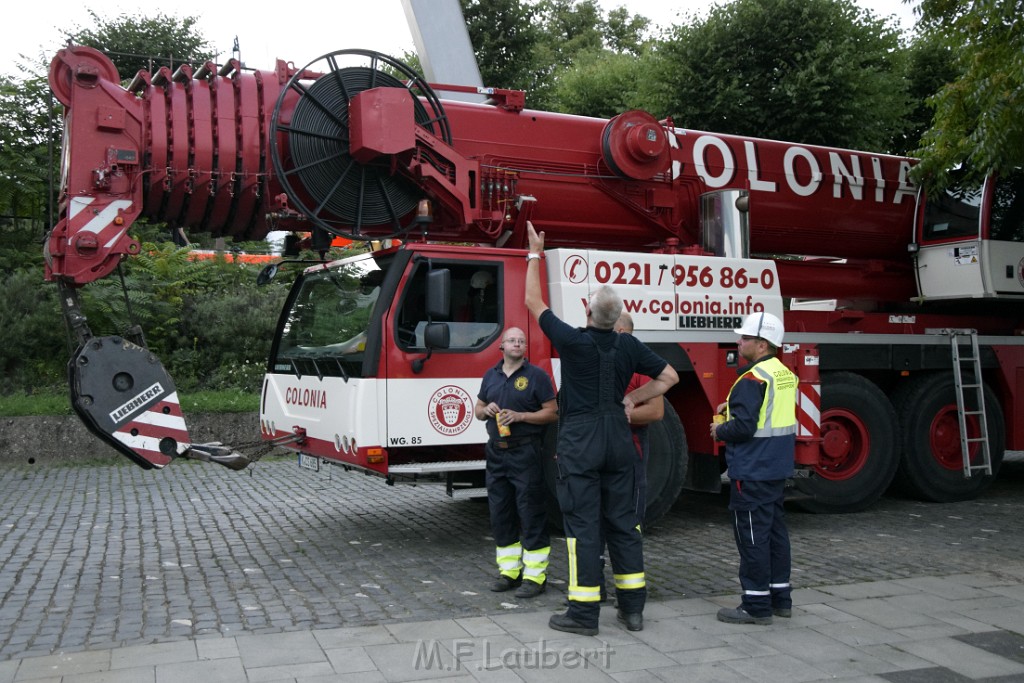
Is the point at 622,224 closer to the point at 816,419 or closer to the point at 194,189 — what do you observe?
the point at 816,419

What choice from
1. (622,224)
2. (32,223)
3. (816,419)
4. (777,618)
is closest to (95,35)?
(32,223)

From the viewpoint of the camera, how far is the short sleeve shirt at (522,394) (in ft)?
20.3

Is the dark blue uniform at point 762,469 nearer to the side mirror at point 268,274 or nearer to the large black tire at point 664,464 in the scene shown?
the large black tire at point 664,464

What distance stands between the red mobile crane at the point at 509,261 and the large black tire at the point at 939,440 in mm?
24

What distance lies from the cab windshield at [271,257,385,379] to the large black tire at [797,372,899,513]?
4124mm

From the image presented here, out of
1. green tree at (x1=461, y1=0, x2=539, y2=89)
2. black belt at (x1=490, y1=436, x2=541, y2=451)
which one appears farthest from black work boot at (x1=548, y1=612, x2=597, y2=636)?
green tree at (x1=461, y1=0, x2=539, y2=89)

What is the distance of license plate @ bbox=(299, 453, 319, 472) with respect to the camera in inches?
297

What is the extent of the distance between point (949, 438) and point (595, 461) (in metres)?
5.85

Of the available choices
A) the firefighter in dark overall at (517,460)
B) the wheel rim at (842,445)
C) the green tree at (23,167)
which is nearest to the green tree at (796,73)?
the wheel rim at (842,445)

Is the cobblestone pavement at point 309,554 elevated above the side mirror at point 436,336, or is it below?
below

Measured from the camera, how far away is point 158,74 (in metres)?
6.78

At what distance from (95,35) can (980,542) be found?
2293 cm

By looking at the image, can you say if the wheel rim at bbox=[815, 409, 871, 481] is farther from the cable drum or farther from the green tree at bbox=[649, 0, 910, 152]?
the green tree at bbox=[649, 0, 910, 152]

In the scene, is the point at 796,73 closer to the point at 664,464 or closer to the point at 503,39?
the point at 664,464
